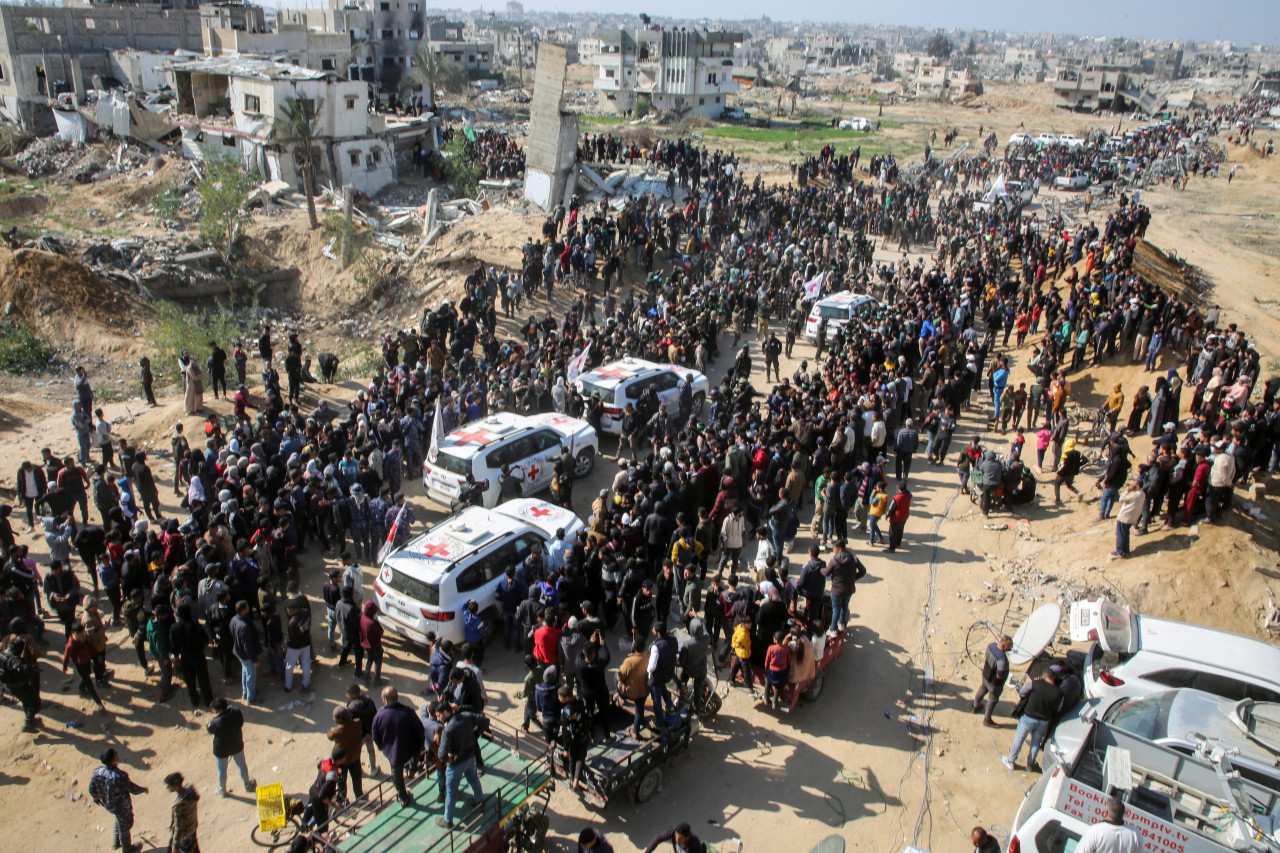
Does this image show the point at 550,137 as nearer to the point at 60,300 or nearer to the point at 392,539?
the point at 60,300

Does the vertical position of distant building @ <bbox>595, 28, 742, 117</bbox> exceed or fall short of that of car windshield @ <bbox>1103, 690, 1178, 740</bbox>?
it exceeds it

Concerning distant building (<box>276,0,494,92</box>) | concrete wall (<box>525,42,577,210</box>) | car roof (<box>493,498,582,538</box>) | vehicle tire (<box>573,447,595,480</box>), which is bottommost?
vehicle tire (<box>573,447,595,480</box>)

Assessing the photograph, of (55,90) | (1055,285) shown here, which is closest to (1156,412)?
(1055,285)

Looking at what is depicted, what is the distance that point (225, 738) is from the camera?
8.25 m

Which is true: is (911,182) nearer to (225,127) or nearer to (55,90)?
(225,127)

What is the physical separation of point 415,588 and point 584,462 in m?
5.86

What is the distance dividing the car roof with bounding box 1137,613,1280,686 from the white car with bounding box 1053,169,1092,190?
42.4m

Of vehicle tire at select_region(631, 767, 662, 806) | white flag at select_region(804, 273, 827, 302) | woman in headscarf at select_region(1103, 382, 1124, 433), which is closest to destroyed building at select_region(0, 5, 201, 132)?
white flag at select_region(804, 273, 827, 302)

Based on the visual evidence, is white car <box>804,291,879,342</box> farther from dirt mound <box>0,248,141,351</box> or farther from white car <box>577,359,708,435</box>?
dirt mound <box>0,248,141,351</box>

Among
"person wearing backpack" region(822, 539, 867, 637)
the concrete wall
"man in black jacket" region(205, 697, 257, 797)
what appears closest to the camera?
"man in black jacket" region(205, 697, 257, 797)

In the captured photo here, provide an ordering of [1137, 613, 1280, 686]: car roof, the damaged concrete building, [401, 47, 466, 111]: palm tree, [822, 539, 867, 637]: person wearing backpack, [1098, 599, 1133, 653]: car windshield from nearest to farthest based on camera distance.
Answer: [1137, 613, 1280, 686]: car roof → [1098, 599, 1133, 653]: car windshield → [822, 539, 867, 637]: person wearing backpack → the damaged concrete building → [401, 47, 466, 111]: palm tree

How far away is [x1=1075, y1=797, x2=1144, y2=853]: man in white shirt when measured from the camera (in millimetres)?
6410

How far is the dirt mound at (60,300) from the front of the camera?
23844 mm

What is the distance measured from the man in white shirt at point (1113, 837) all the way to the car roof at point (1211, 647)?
325cm
